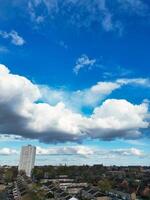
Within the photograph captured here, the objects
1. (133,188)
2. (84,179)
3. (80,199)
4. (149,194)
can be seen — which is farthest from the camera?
(84,179)

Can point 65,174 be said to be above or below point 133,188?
above

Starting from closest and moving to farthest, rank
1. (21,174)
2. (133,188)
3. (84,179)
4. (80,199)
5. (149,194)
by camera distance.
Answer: (80,199) < (149,194) < (133,188) < (84,179) < (21,174)

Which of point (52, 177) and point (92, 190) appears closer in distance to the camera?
point (92, 190)

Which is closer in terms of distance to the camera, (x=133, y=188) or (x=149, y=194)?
(x=149, y=194)

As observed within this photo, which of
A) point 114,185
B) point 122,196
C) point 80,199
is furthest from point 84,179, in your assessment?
point 80,199

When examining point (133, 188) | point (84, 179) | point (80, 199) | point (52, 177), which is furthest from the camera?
point (52, 177)

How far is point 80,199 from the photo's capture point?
87.5 metres

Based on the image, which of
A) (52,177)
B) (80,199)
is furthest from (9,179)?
(80,199)

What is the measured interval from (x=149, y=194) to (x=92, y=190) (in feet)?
55.9

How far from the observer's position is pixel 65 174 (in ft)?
A: 601

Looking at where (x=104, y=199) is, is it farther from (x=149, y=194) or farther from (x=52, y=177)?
(x=52, y=177)

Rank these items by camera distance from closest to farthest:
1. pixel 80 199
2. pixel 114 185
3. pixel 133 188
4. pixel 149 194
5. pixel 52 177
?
pixel 80 199 < pixel 149 194 < pixel 133 188 < pixel 114 185 < pixel 52 177

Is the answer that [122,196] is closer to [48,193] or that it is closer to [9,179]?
[48,193]

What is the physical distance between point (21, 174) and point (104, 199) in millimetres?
99009
